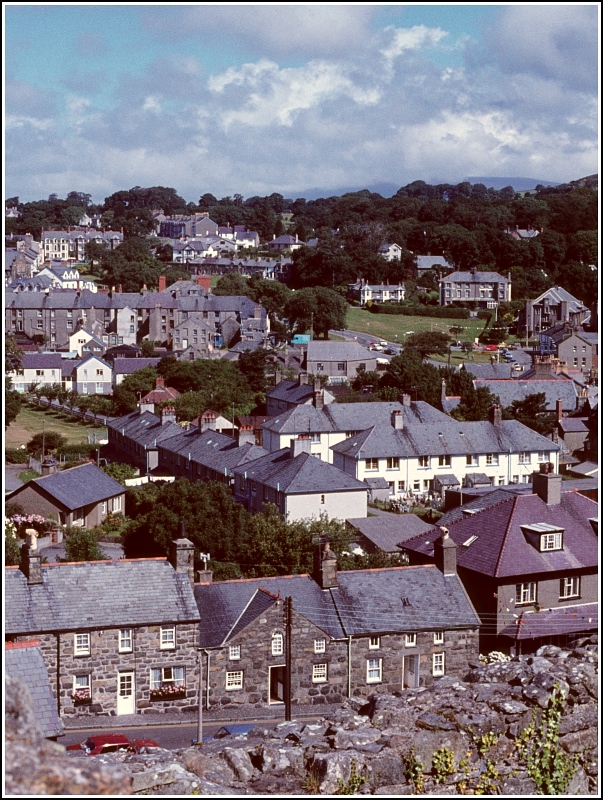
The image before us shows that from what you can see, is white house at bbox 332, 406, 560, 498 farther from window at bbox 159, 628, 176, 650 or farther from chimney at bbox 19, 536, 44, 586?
chimney at bbox 19, 536, 44, 586

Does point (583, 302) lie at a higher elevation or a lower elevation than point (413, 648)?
higher

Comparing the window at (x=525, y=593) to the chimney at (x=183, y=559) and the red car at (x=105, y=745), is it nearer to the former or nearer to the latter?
the chimney at (x=183, y=559)

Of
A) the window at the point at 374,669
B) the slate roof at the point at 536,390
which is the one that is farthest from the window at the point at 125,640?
the slate roof at the point at 536,390

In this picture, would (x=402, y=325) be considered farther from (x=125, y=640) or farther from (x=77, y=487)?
(x=125, y=640)

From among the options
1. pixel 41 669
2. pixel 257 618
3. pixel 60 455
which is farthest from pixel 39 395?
pixel 41 669

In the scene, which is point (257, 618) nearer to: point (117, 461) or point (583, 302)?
point (117, 461)

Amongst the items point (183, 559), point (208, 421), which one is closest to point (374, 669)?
point (183, 559)

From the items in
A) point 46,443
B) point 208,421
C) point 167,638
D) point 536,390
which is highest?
point 536,390
